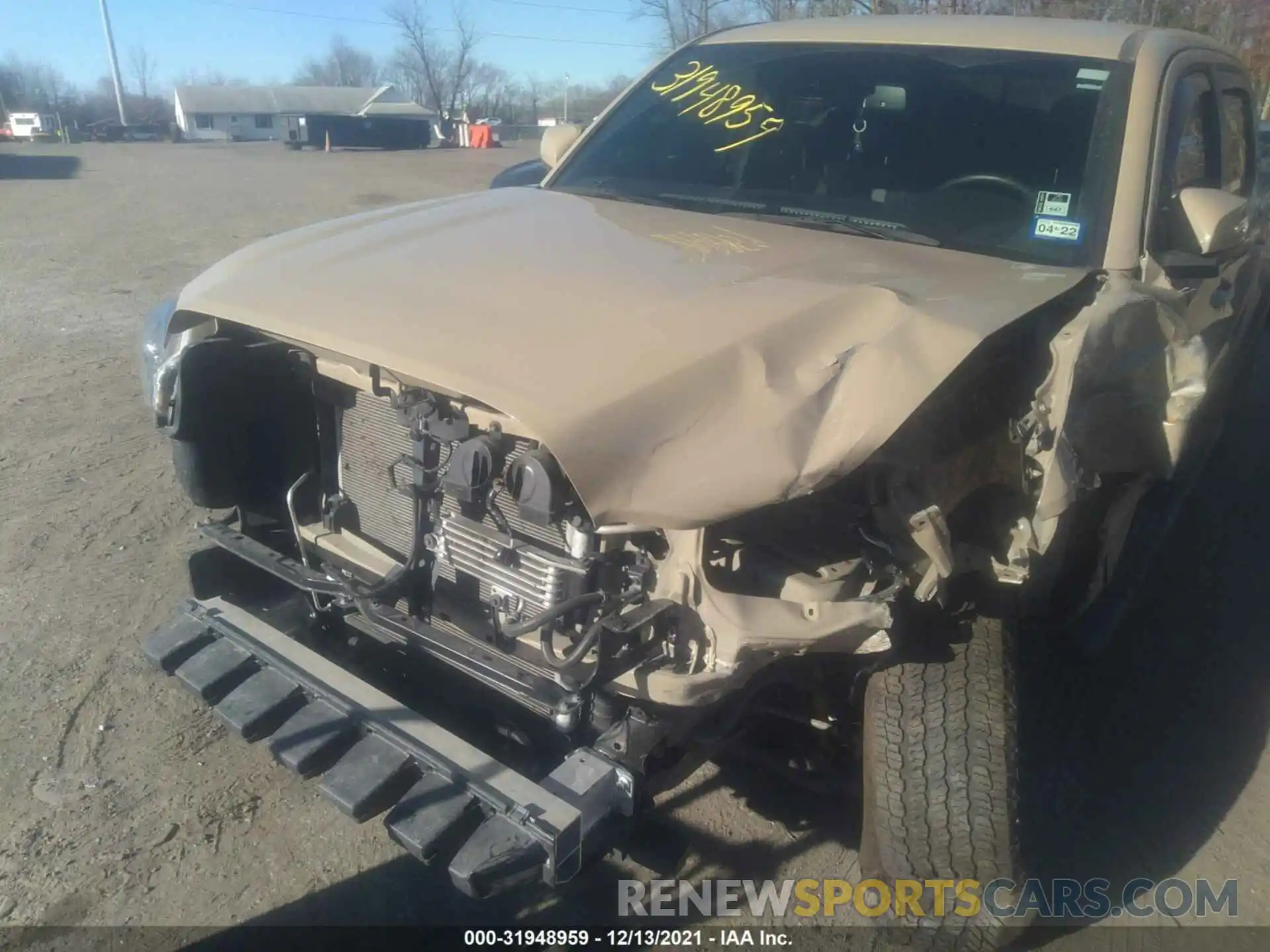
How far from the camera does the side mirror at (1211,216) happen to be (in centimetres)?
278

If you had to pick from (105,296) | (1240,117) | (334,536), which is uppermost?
(1240,117)

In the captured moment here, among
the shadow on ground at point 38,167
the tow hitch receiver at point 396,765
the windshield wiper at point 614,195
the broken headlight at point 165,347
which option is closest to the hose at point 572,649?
the tow hitch receiver at point 396,765

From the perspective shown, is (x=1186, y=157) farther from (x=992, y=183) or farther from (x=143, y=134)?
(x=143, y=134)

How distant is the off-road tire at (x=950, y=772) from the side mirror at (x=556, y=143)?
2.50 m

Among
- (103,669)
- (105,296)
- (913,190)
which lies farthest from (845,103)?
(105,296)

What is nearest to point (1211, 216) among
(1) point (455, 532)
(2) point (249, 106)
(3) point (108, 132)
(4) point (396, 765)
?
(1) point (455, 532)

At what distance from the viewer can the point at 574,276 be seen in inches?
98.3

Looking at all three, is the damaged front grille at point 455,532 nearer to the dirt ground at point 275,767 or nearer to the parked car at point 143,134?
the dirt ground at point 275,767

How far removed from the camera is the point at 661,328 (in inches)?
85.8

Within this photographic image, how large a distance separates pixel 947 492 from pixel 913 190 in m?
1.26

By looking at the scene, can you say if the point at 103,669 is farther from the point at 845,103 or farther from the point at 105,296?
the point at 105,296

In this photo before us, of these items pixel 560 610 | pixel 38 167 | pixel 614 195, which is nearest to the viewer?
pixel 560 610

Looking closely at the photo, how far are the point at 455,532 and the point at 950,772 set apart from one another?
52.1 inches

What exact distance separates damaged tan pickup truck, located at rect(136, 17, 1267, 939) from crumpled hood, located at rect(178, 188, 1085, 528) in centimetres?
1
